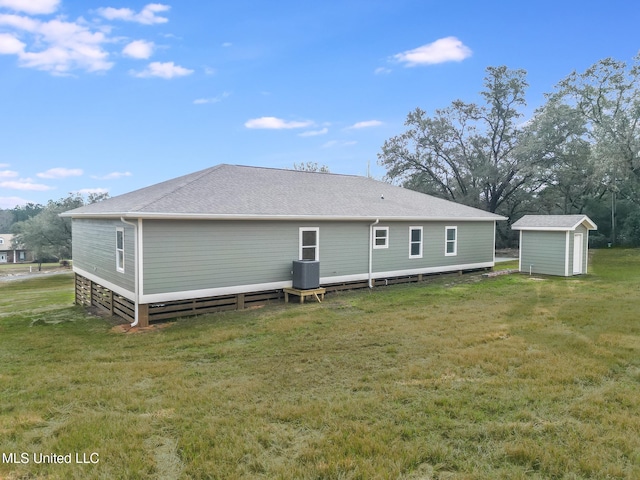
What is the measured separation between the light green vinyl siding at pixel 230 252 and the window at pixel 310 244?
0.12 meters

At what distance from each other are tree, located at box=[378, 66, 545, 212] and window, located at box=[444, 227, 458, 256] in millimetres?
14749

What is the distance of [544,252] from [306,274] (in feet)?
33.3

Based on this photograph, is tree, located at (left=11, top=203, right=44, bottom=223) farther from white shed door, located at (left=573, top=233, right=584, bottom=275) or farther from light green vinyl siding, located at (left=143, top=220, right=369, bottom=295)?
white shed door, located at (left=573, top=233, right=584, bottom=275)

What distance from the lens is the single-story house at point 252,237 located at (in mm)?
8891

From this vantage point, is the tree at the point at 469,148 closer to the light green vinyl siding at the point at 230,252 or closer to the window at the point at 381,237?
the window at the point at 381,237

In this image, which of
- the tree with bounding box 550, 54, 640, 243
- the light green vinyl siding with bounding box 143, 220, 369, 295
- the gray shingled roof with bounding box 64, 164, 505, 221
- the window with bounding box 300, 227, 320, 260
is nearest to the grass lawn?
the light green vinyl siding with bounding box 143, 220, 369, 295

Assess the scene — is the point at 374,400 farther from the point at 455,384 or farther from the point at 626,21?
the point at 626,21

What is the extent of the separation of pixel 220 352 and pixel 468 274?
1182 centimetres

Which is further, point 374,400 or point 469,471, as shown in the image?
point 374,400

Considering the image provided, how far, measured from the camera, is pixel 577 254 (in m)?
15.0

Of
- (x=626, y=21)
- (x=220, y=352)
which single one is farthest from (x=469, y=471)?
(x=626, y=21)

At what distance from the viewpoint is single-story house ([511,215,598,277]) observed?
47.8 ft

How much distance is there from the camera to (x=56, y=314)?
35.0ft

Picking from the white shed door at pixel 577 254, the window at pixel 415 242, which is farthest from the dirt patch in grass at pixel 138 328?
the white shed door at pixel 577 254
